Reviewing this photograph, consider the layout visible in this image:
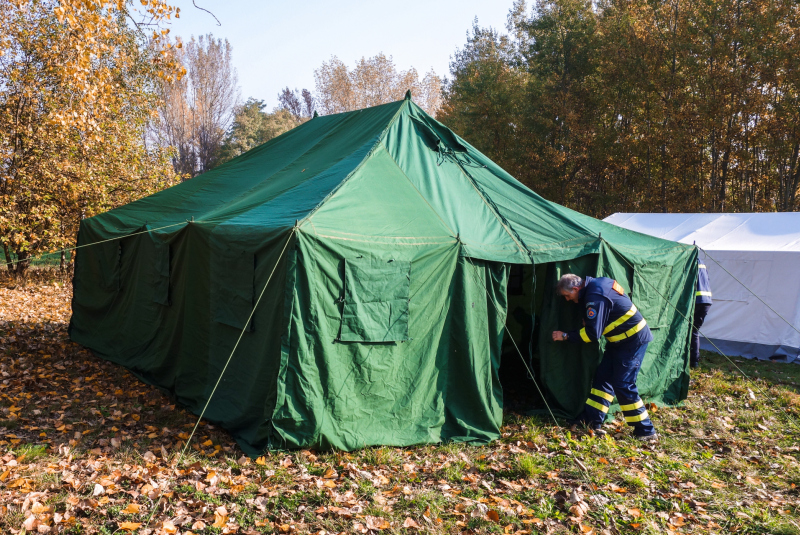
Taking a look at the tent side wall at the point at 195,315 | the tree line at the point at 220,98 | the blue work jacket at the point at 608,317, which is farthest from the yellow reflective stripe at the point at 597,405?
the tree line at the point at 220,98

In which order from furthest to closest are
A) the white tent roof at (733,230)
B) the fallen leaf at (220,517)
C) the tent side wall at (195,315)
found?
1. the white tent roof at (733,230)
2. the tent side wall at (195,315)
3. the fallen leaf at (220,517)

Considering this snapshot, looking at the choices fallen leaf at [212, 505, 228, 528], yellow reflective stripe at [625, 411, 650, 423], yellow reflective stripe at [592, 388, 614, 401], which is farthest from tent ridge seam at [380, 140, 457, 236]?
fallen leaf at [212, 505, 228, 528]

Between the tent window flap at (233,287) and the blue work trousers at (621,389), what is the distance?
3.78m

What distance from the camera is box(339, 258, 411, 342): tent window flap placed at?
497 cm

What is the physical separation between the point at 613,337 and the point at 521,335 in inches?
70.9

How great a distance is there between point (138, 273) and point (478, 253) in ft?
15.8

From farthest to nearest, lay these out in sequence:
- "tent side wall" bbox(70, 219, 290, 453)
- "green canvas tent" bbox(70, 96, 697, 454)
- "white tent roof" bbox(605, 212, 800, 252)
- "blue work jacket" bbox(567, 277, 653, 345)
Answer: "white tent roof" bbox(605, 212, 800, 252) → "blue work jacket" bbox(567, 277, 653, 345) → "tent side wall" bbox(70, 219, 290, 453) → "green canvas tent" bbox(70, 96, 697, 454)

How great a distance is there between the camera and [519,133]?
2467 cm

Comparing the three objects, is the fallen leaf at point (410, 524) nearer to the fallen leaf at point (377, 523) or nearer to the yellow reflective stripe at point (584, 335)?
the fallen leaf at point (377, 523)

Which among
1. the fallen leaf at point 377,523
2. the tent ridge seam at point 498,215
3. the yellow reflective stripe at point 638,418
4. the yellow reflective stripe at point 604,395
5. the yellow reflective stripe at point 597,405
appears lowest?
the fallen leaf at point 377,523

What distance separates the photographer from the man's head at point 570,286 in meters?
5.85

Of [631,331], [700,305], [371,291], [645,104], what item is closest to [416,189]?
[371,291]

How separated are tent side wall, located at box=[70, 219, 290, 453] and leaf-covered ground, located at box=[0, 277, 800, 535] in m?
0.36

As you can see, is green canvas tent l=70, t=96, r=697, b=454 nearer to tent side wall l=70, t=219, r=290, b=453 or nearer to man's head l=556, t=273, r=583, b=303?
tent side wall l=70, t=219, r=290, b=453
